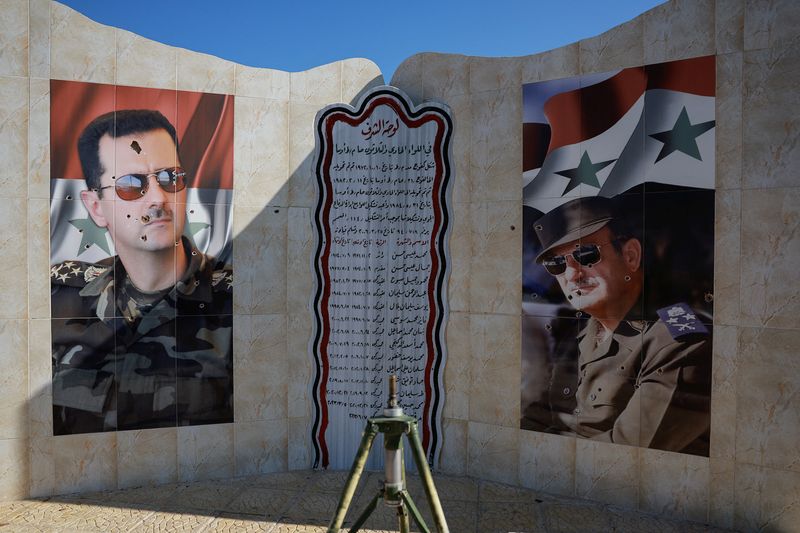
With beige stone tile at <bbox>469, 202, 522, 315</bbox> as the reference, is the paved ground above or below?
below

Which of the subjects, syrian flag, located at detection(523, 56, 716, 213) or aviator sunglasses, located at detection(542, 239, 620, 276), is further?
aviator sunglasses, located at detection(542, 239, 620, 276)

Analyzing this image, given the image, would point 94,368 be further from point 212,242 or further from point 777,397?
point 777,397

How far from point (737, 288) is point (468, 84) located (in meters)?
4.27

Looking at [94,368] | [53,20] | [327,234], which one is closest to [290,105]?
[327,234]

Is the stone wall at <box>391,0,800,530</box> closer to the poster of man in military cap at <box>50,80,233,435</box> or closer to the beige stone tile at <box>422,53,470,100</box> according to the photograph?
the beige stone tile at <box>422,53,470,100</box>

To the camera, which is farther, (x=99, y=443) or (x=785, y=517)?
(x=99, y=443)

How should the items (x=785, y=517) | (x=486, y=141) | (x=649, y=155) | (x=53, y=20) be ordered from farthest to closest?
1. (x=486, y=141)
2. (x=53, y=20)
3. (x=649, y=155)
4. (x=785, y=517)

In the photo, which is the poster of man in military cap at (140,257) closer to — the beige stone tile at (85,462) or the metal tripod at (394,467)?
the beige stone tile at (85,462)

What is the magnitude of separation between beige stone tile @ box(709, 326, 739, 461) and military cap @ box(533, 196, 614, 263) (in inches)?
71.6

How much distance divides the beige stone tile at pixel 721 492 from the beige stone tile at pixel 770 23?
15.2 feet

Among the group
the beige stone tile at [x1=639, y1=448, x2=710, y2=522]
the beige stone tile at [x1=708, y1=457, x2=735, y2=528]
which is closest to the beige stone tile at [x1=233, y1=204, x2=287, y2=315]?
the beige stone tile at [x1=639, y1=448, x2=710, y2=522]

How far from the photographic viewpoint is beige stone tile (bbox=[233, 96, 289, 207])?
8.05 meters

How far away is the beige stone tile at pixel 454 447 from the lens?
315 inches

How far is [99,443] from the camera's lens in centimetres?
754
